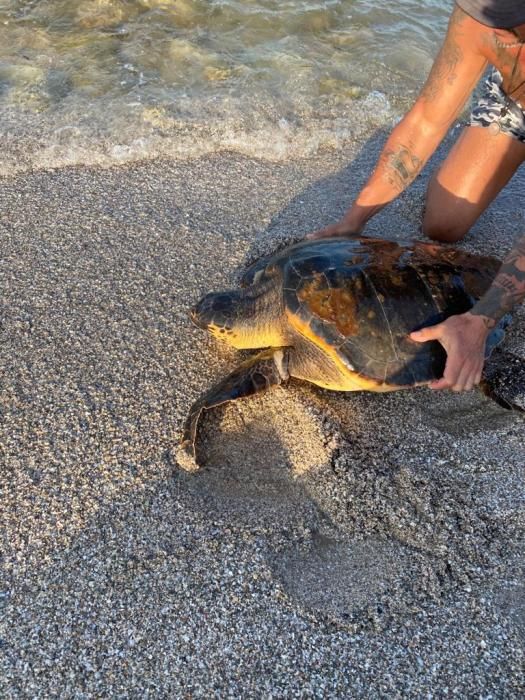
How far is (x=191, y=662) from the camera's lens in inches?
55.7

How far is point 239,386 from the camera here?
2004 millimetres

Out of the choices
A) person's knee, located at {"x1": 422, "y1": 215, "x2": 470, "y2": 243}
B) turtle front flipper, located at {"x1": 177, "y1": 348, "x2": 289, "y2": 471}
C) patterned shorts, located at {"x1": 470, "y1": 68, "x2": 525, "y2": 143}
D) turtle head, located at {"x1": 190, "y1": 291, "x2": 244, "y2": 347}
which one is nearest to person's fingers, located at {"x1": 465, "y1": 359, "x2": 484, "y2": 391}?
turtle front flipper, located at {"x1": 177, "y1": 348, "x2": 289, "y2": 471}

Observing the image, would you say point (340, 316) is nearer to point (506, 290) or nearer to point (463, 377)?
→ point (463, 377)

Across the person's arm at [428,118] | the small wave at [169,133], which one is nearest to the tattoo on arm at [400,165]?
the person's arm at [428,118]

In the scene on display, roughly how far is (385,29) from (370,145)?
6.27 feet

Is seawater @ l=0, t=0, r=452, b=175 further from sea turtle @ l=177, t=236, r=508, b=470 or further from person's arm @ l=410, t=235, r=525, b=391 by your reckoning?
person's arm @ l=410, t=235, r=525, b=391

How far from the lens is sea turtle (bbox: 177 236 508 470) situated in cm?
204

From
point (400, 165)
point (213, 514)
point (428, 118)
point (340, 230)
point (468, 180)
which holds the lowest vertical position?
point (213, 514)

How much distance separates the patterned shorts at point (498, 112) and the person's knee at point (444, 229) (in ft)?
1.56

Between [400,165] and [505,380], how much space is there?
1043 millimetres

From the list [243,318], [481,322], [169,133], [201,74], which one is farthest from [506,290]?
[201,74]

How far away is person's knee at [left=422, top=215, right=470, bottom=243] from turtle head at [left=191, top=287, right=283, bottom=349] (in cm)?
120

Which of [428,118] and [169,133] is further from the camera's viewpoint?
[169,133]

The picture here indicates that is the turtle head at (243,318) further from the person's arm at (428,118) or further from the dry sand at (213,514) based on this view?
the person's arm at (428,118)
